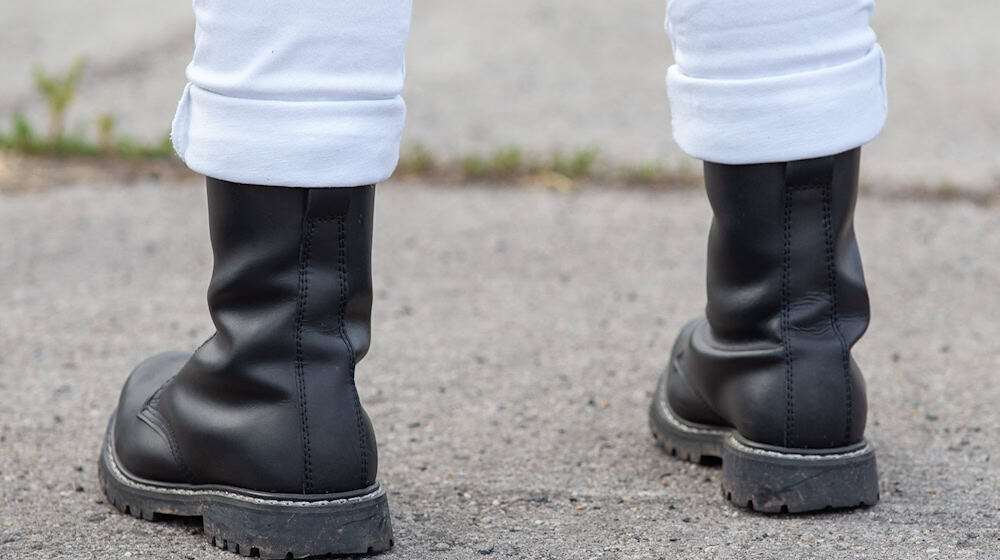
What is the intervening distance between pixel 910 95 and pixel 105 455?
2862 millimetres

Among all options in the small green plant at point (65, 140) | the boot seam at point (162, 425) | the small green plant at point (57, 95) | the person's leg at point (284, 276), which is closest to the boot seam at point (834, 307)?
the person's leg at point (284, 276)

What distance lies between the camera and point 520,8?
4707mm

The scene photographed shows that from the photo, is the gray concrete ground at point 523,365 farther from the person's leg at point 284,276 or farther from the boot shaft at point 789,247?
the boot shaft at point 789,247

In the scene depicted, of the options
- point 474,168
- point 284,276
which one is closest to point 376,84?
point 284,276

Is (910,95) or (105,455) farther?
(910,95)

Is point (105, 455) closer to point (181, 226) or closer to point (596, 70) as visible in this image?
point (181, 226)

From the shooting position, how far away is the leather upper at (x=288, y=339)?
1295 millimetres

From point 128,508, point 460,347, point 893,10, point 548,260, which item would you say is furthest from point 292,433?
point 893,10

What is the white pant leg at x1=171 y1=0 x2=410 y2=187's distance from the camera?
47.4 inches

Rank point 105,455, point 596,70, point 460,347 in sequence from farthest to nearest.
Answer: point 596,70, point 460,347, point 105,455

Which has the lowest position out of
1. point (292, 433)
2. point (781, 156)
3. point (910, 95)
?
point (910, 95)

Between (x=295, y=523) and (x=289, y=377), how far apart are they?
0.15 meters

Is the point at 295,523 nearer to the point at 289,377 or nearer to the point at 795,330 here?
the point at 289,377

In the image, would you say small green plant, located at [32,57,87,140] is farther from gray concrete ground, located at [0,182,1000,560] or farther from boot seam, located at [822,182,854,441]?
boot seam, located at [822,182,854,441]
